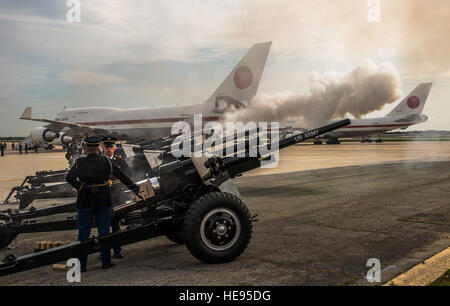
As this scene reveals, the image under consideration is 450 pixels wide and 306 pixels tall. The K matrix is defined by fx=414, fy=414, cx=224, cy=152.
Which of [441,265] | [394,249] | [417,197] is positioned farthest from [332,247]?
[417,197]

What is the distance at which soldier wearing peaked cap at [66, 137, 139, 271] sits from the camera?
196 inches

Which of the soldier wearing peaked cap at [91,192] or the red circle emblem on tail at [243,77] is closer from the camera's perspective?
the soldier wearing peaked cap at [91,192]

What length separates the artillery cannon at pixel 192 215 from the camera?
4.49m

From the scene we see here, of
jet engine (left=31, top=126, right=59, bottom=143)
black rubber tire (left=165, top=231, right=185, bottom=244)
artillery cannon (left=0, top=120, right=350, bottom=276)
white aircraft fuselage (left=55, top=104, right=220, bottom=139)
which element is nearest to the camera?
artillery cannon (left=0, top=120, right=350, bottom=276)

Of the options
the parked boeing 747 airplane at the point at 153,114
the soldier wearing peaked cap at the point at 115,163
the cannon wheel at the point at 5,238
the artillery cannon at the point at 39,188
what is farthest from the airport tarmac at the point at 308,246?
the parked boeing 747 airplane at the point at 153,114

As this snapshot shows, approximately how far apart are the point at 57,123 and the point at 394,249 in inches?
1360

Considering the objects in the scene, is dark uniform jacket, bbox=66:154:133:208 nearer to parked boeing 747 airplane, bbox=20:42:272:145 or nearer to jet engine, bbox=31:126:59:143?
parked boeing 747 airplane, bbox=20:42:272:145

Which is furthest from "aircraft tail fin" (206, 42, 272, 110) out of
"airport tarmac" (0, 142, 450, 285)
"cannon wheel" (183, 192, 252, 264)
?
"cannon wheel" (183, 192, 252, 264)

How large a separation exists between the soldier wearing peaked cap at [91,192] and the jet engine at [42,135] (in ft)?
106

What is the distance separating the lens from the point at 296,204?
9664 mm

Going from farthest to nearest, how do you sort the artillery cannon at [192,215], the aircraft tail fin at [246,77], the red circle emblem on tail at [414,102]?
1. the red circle emblem on tail at [414,102]
2. the aircraft tail fin at [246,77]
3. the artillery cannon at [192,215]

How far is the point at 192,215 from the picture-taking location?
4.84m

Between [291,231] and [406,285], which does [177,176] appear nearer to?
[291,231]

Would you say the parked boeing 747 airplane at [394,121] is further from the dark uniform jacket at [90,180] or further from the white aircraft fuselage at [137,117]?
the dark uniform jacket at [90,180]
